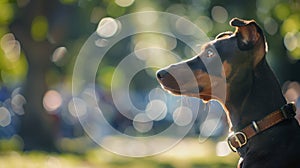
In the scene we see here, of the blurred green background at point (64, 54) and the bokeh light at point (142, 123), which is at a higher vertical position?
the blurred green background at point (64, 54)

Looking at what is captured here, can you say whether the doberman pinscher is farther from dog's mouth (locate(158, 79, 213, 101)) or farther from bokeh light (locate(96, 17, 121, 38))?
bokeh light (locate(96, 17, 121, 38))

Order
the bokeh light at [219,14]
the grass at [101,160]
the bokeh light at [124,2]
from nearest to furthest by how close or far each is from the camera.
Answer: the grass at [101,160]
the bokeh light at [124,2]
the bokeh light at [219,14]

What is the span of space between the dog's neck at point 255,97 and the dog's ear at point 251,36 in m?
0.11

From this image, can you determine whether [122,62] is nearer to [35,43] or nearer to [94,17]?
[94,17]

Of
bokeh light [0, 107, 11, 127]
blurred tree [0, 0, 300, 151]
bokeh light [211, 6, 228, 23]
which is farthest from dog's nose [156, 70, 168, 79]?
bokeh light [211, 6, 228, 23]

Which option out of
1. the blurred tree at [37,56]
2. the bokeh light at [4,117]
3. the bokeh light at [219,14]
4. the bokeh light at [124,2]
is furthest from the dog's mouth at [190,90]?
the bokeh light at [219,14]

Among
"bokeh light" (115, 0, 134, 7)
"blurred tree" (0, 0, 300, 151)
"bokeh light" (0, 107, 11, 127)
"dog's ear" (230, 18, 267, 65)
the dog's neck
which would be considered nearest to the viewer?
the dog's neck

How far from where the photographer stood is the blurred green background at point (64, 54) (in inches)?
698

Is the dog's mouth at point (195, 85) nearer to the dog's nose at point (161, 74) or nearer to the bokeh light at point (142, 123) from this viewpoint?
the dog's nose at point (161, 74)

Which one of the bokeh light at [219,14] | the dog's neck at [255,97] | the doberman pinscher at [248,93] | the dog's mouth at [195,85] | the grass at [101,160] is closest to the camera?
the doberman pinscher at [248,93]

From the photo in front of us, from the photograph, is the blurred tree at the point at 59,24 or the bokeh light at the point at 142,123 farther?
the bokeh light at the point at 142,123

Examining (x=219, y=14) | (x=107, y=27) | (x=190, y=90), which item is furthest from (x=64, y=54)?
(x=190, y=90)

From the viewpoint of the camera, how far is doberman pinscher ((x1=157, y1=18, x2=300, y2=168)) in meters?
6.20

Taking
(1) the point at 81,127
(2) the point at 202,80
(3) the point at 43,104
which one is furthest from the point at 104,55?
(2) the point at 202,80
